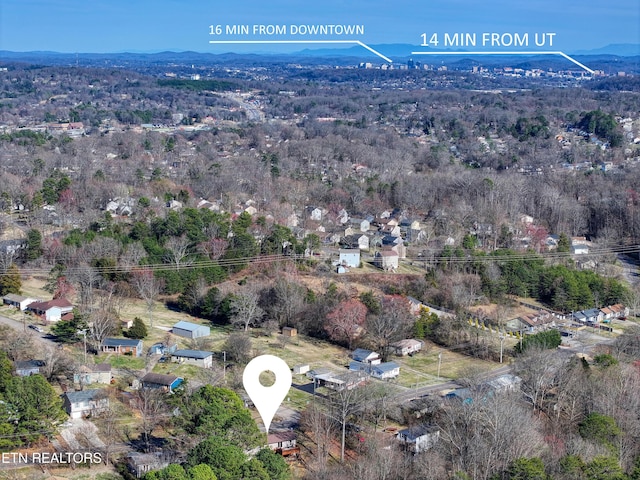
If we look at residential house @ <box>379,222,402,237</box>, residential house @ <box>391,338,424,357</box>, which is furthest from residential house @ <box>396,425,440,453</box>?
residential house @ <box>379,222,402,237</box>

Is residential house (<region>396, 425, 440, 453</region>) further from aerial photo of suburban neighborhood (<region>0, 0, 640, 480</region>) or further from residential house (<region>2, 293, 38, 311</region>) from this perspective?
residential house (<region>2, 293, 38, 311</region>)

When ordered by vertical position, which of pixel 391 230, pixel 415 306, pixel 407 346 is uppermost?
pixel 391 230

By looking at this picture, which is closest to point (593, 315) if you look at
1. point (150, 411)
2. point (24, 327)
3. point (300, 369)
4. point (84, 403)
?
point (300, 369)

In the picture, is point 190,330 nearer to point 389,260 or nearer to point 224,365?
point 224,365

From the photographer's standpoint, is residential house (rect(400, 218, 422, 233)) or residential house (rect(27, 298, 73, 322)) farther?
residential house (rect(400, 218, 422, 233))

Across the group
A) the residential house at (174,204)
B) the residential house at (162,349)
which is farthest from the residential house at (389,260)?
the residential house at (174,204)

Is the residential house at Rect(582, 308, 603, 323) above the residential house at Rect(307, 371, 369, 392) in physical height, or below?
below

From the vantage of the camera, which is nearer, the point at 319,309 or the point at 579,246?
the point at 319,309
